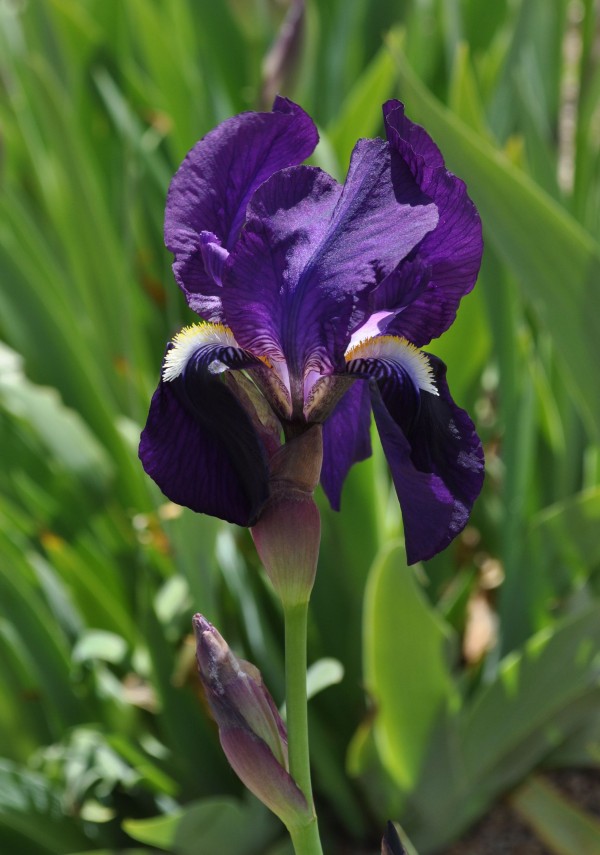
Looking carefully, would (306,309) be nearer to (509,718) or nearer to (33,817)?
(509,718)

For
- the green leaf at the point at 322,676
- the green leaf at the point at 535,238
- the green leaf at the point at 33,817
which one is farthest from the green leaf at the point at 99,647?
the green leaf at the point at 535,238

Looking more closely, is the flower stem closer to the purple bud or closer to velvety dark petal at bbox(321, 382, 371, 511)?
the purple bud

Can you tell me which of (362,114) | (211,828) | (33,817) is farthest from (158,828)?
(362,114)

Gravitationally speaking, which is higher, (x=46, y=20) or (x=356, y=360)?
(x=46, y=20)

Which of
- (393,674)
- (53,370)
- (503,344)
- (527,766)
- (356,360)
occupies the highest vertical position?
(53,370)

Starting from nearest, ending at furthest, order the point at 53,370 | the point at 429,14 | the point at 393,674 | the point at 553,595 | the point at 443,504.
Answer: the point at 443,504 → the point at 393,674 → the point at 553,595 → the point at 53,370 → the point at 429,14

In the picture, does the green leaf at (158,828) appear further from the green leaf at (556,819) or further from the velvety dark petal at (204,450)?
the velvety dark petal at (204,450)

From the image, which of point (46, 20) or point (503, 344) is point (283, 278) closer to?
point (503, 344)

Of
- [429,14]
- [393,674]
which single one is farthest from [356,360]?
[429,14]
